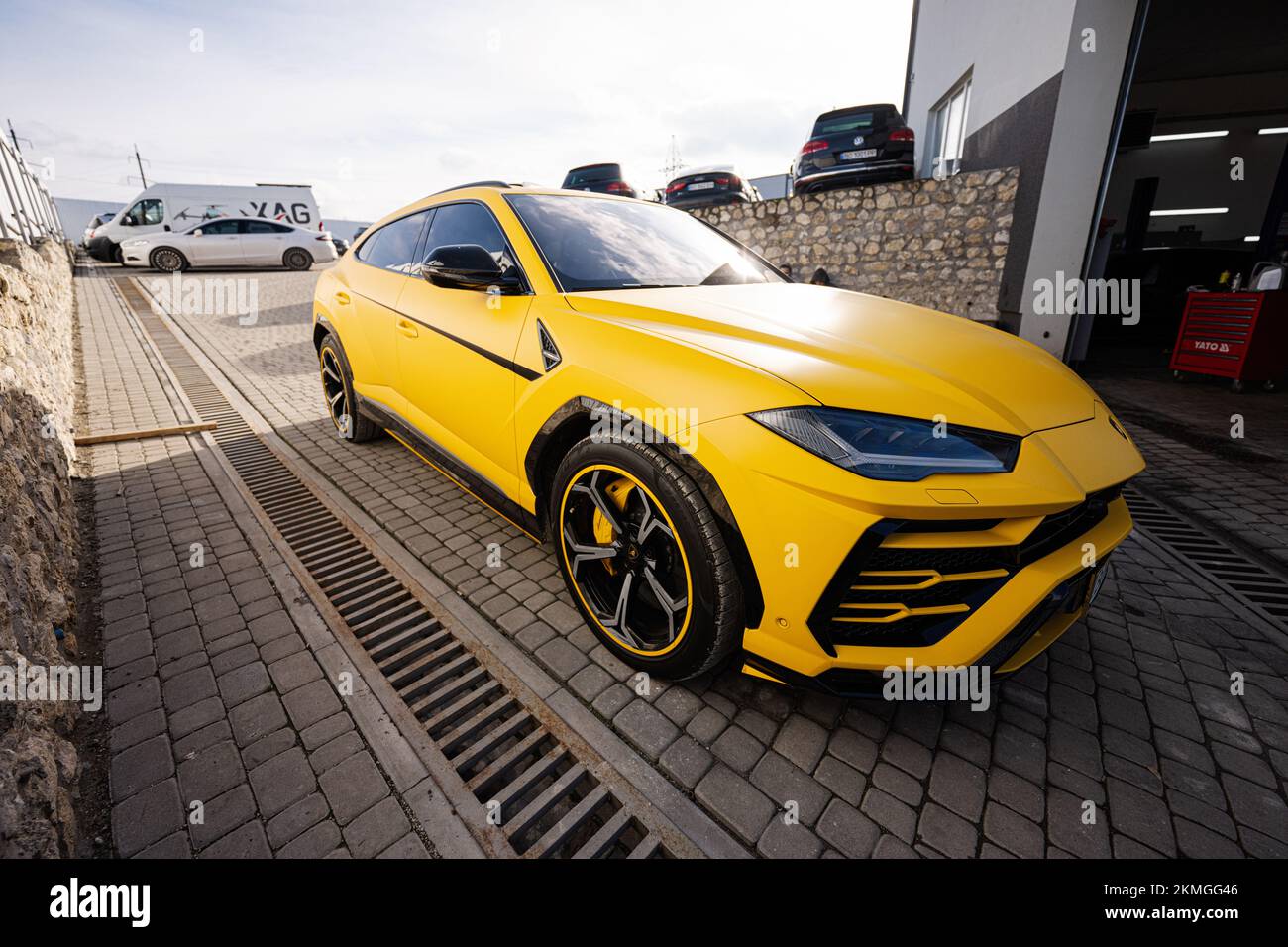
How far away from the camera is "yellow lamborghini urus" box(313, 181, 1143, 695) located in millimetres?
1571

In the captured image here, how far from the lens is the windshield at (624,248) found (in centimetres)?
255

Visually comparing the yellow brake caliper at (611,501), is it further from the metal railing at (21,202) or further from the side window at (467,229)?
the metal railing at (21,202)

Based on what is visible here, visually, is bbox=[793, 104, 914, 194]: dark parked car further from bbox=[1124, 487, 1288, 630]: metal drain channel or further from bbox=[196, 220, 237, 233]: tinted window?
bbox=[196, 220, 237, 233]: tinted window

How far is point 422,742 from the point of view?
76.2 inches

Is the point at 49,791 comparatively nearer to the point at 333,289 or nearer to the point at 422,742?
the point at 422,742

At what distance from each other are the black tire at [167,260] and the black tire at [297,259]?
251 centimetres

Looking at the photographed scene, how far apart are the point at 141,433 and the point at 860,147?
10486 millimetres

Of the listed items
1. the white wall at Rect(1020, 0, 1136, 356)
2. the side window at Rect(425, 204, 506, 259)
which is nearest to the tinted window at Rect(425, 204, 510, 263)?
the side window at Rect(425, 204, 506, 259)

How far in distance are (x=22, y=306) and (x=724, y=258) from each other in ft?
17.9

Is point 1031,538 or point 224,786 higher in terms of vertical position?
point 1031,538

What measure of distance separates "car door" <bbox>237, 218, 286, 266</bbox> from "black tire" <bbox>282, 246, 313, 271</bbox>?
22 centimetres

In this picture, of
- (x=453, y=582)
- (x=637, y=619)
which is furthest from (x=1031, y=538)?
(x=453, y=582)

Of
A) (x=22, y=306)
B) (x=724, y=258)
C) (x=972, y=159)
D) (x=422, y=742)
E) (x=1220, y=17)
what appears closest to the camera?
(x=422, y=742)
